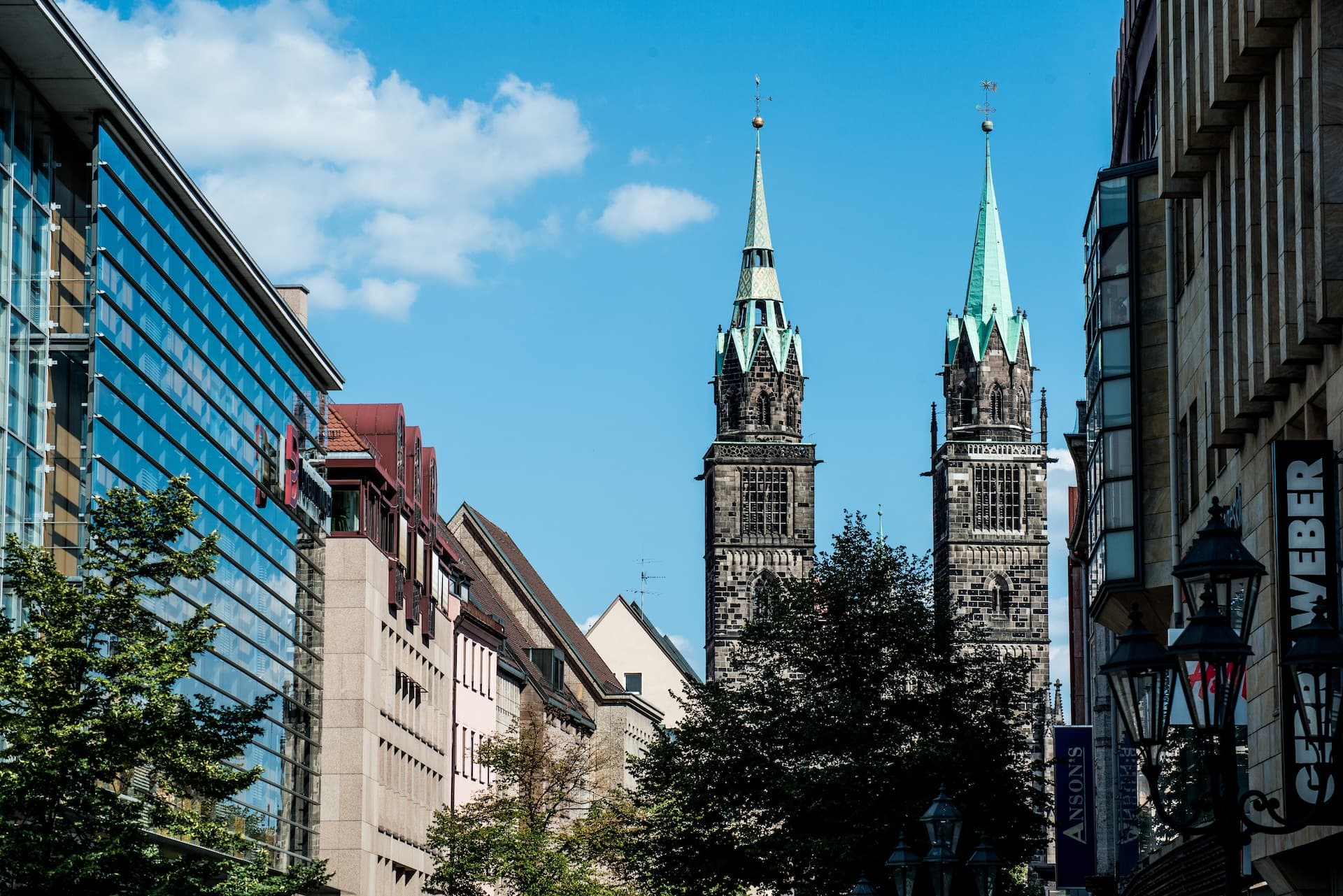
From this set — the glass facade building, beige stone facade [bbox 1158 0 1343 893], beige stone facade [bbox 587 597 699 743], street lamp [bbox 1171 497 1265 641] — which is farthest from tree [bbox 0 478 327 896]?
beige stone facade [bbox 587 597 699 743]

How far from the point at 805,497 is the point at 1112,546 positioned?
12315 centimetres

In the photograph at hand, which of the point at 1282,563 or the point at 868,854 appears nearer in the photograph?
the point at 1282,563

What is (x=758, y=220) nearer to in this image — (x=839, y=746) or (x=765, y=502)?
(x=765, y=502)

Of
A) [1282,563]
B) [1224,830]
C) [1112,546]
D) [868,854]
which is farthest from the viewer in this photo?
[868,854]

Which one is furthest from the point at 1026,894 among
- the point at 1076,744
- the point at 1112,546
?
the point at 1112,546

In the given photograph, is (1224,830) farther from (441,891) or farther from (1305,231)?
(441,891)

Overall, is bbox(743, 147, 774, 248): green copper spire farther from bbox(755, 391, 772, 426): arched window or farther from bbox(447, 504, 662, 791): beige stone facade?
bbox(447, 504, 662, 791): beige stone facade

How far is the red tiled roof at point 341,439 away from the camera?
231ft

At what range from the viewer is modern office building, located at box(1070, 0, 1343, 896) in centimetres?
2317

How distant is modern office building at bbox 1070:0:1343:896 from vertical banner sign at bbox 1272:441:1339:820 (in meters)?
0.03

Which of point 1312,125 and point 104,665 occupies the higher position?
point 1312,125

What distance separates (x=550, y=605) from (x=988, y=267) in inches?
2136

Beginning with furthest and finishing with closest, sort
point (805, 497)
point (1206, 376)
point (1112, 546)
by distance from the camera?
point (805, 497) < point (1112, 546) < point (1206, 376)

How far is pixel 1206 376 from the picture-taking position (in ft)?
98.6
